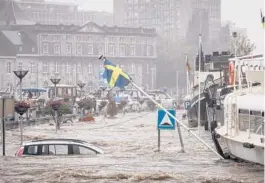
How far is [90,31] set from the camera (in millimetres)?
141375

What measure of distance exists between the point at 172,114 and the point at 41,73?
111708mm

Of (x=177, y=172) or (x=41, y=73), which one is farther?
(x=41, y=73)

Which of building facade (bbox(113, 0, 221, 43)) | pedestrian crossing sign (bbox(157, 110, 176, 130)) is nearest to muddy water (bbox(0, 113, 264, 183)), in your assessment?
pedestrian crossing sign (bbox(157, 110, 176, 130))

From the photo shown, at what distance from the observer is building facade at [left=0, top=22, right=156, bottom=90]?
5192 inches

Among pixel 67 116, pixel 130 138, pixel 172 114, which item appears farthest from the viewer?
pixel 67 116

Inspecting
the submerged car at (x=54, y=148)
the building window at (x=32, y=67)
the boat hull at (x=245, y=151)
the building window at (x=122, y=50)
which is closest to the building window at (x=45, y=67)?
the building window at (x=32, y=67)

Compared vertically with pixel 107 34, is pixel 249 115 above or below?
below

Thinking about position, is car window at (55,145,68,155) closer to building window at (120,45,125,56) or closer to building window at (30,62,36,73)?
building window at (30,62,36,73)

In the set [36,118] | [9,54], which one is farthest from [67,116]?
[9,54]

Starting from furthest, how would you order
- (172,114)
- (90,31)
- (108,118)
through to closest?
(90,31) → (108,118) → (172,114)

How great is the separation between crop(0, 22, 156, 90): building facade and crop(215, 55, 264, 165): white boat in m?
107

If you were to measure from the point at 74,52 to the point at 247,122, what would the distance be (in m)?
122

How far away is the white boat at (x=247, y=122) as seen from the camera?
55.1 ft

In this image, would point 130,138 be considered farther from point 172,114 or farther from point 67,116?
point 67,116
